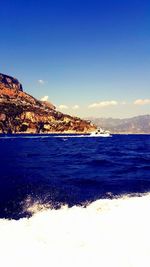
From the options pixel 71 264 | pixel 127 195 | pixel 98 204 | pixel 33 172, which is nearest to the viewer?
pixel 71 264

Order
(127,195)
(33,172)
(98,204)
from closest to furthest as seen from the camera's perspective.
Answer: (98,204) → (127,195) → (33,172)

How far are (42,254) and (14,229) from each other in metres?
3.56

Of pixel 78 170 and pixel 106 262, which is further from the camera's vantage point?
pixel 78 170

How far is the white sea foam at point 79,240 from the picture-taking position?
11633 millimetres

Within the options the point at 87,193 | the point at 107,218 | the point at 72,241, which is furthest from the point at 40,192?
the point at 72,241

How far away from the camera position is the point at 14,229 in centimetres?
1517

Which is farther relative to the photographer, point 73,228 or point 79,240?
point 73,228

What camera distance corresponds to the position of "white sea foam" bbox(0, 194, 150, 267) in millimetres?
11633

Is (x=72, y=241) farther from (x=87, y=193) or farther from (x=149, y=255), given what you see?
(x=87, y=193)

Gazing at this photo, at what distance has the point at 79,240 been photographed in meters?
13.6

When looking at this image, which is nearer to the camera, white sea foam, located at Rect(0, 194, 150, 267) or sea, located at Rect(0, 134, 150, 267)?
white sea foam, located at Rect(0, 194, 150, 267)

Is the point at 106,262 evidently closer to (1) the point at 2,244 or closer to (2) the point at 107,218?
(1) the point at 2,244

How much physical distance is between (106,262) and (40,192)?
57.9 feet

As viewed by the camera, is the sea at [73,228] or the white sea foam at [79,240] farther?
the sea at [73,228]
